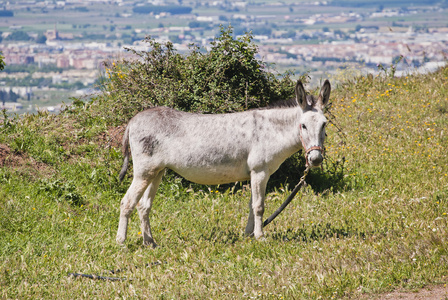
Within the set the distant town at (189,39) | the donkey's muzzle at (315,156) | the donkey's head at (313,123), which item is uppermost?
the donkey's head at (313,123)

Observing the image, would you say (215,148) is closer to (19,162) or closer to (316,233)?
(316,233)

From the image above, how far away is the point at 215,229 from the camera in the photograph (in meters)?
8.42

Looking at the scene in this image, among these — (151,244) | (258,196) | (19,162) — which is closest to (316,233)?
(258,196)

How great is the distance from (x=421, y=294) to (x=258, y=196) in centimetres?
272

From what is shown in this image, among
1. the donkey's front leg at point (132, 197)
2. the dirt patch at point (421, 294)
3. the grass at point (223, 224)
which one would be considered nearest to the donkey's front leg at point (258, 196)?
the grass at point (223, 224)

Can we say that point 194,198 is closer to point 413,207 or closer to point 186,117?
point 186,117

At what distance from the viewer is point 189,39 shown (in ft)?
269

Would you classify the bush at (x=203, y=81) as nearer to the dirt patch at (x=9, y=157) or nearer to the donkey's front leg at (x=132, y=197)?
the dirt patch at (x=9, y=157)

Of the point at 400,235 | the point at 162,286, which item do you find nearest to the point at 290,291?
the point at 162,286

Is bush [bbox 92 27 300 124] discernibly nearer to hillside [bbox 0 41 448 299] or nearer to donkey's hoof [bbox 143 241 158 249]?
hillside [bbox 0 41 448 299]

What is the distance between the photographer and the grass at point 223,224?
618 cm

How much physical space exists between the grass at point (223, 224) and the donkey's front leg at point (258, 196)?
253 millimetres

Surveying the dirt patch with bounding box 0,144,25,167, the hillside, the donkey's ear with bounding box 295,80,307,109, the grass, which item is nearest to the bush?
the hillside

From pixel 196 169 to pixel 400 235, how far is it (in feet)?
10.1
